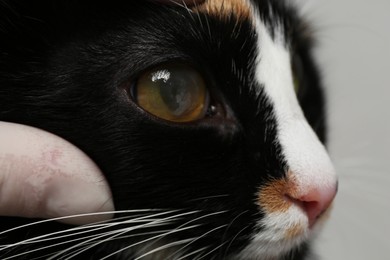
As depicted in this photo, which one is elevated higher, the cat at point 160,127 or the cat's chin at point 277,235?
the cat at point 160,127

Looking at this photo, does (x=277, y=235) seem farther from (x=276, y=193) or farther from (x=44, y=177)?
(x=44, y=177)

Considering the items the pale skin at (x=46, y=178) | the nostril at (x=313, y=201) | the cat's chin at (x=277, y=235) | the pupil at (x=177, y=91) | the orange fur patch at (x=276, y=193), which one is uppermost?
the pupil at (x=177, y=91)

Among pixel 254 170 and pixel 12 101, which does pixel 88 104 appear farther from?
pixel 254 170

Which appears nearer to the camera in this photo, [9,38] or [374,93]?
[9,38]

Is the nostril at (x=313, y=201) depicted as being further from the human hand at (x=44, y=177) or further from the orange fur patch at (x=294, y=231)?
the human hand at (x=44, y=177)

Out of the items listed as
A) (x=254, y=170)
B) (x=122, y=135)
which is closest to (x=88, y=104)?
(x=122, y=135)

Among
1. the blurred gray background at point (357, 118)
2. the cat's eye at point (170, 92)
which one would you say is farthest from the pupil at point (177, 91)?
the blurred gray background at point (357, 118)

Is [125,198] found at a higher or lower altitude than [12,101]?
lower
